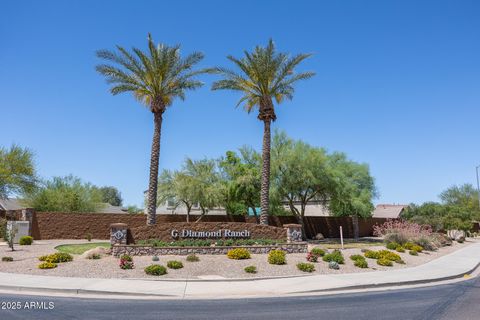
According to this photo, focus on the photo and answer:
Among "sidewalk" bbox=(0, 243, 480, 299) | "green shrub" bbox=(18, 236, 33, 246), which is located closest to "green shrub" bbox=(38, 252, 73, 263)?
"sidewalk" bbox=(0, 243, 480, 299)

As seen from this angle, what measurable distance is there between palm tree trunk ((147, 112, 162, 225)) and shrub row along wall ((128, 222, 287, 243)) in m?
3.94

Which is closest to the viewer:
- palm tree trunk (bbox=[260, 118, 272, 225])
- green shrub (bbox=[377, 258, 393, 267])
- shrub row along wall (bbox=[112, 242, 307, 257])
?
green shrub (bbox=[377, 258, 393, 267])

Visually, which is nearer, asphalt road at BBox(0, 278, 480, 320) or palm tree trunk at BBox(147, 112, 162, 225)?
asphalt road at BBox(0, 278, 480, 320)

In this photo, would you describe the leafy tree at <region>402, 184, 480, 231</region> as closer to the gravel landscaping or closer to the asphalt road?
the gravel landscaping

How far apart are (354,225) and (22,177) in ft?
118

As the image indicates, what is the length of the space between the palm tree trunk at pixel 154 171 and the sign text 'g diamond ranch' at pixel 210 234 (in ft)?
13.9

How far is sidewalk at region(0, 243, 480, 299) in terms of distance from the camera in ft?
42.0

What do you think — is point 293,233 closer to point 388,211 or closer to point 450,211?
point 450,211

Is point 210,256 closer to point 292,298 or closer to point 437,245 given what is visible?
point 292,298

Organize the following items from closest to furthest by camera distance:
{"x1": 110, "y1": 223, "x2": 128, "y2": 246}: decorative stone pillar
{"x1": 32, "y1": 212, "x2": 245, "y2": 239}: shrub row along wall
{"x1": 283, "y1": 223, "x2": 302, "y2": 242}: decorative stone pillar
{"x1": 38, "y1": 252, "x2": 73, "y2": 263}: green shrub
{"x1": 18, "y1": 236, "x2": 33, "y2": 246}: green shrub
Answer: {"x1": 38, "y1": 252, "x2": 73, "y2": 263}: green shrub
{"x1": 110, "y1": 223, "x2": 128, "y2": 246}: decorative stone pillar
{"x1": 283, "y1": 223, "x2": 302, "y2": 242}: decorative stone pillar
{"x1": 18, "y1": 236, "x2": 33, "y2": 246}: green shrub
{"x1": 32, "y1": 212, "x2": 245, "y2": 239}: shrub row along wall

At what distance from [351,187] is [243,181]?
10.2 m

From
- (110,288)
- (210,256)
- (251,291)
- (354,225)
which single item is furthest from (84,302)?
(354,225)

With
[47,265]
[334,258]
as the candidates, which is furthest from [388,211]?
[47,265]

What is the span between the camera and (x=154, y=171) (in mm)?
27203
